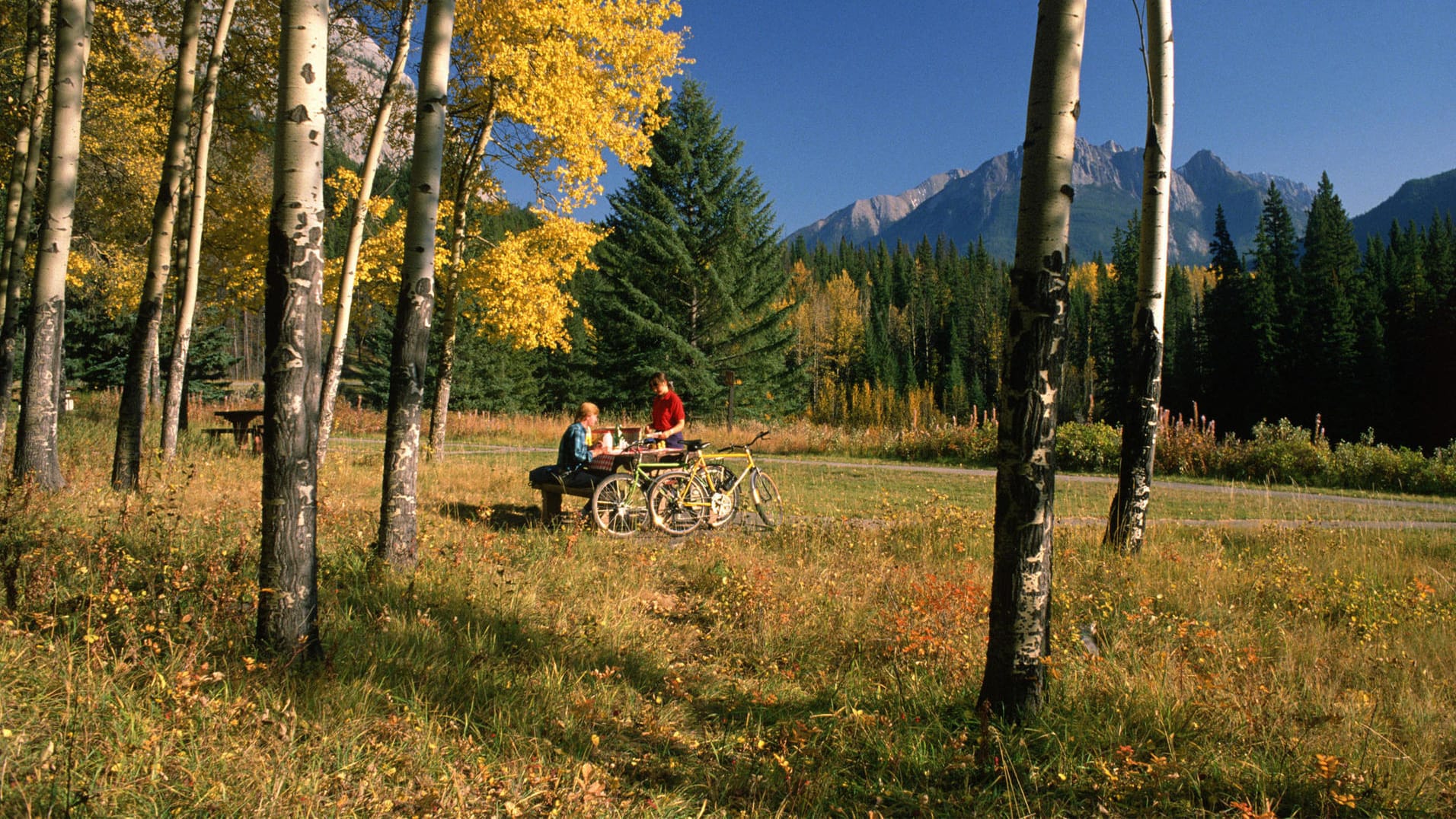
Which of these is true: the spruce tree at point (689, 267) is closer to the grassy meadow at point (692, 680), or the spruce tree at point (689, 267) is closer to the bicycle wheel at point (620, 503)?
the bicycle wheel at point (620, 503)

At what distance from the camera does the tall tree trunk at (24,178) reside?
29.3 feet

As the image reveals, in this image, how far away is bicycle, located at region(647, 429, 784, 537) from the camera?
793 cm

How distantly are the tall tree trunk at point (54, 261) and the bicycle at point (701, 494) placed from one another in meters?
6.17

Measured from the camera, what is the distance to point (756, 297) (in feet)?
94.4

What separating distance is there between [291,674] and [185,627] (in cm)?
65

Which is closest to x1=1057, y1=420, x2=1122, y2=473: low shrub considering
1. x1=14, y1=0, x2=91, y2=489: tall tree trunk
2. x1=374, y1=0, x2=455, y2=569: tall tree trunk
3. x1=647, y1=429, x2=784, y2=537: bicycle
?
x1=647, y1=429, x2=784, y2=537: bicycle

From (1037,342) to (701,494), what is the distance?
545cm

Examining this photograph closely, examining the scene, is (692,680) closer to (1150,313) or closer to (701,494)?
(701,494)

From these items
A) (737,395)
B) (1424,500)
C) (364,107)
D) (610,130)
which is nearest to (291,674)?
(610,130)

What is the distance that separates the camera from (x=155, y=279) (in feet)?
27.4

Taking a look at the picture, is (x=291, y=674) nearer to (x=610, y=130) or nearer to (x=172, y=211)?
(x=172, y=211)

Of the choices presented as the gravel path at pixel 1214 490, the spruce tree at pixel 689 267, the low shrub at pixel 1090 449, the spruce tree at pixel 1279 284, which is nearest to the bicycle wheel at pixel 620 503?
the gravel path at pixel 1214 490

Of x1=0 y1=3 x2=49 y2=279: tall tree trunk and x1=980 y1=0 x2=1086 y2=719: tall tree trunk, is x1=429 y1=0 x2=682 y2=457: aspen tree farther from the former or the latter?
x1=980 y1=0 x2=1086 y2=719: tall tree trunk

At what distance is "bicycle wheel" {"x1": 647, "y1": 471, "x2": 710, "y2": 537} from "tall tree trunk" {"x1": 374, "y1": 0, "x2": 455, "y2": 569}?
8.98ft
